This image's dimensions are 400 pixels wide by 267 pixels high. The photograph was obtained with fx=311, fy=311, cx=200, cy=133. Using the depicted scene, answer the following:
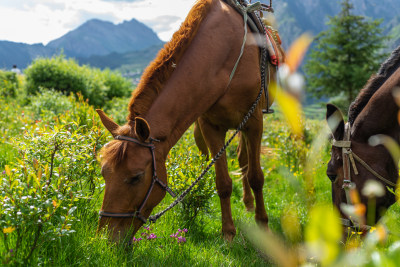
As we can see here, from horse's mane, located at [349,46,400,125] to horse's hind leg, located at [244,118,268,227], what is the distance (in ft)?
3.68

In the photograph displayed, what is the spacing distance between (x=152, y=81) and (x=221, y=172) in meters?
1.63

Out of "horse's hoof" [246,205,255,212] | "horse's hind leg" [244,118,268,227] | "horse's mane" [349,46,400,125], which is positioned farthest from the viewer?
Answer: "horse's hoof" [246,205,255,212]

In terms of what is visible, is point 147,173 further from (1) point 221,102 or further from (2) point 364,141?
(2) point 364,141

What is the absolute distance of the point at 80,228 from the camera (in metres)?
2.57

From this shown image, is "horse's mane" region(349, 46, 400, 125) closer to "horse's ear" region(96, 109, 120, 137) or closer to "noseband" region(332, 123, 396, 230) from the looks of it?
"noseband" region(332, 123, 396, 230)

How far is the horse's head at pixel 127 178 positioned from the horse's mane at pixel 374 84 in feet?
6.21

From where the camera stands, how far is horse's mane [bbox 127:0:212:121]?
2727 millimetres

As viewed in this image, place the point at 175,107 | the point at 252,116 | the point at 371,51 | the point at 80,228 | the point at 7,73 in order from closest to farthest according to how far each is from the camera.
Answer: the point at 80,228, the point at 175,107, the point at 252,116, the point at 7,73, the point at 371,51

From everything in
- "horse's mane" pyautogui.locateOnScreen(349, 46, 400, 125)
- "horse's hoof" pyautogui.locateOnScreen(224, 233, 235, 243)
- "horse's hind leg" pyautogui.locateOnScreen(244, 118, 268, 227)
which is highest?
"horse's mane" pyautogui.locateOnScreen(349, 46, 400, 125)

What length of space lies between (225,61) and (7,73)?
65.2 ft

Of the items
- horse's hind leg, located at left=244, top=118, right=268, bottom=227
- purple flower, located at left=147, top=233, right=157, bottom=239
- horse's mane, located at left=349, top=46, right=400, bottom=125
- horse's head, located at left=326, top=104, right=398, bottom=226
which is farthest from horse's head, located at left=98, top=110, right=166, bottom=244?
horse's mane, located at left=349, top=46, right=400, bottom=125

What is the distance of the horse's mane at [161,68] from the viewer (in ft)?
8.95

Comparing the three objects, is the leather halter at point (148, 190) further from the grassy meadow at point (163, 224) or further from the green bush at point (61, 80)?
the green bush at point (61, 80)

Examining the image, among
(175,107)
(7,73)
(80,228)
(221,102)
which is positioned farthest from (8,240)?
(7,73)
